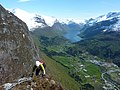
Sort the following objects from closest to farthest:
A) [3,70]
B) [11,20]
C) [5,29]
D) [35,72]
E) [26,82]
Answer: [26,82]
[35,72]
[3,70]
[5,29]
[11,20]

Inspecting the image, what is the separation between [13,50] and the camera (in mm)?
161750

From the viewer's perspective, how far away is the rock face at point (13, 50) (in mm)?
151500

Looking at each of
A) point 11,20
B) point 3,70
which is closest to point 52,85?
point 3,70

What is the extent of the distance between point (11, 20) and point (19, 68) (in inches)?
1665

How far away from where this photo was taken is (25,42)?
595 feet

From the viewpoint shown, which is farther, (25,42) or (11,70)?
(25,42)

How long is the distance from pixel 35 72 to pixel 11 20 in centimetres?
15017

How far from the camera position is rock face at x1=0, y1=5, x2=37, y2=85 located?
152 metres

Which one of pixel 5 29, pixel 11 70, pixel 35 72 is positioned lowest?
pixel 11 70

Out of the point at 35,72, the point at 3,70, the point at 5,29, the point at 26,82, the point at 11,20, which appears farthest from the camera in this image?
the point at 11,20

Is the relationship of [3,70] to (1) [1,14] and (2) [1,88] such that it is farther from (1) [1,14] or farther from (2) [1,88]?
(2) [1,88]

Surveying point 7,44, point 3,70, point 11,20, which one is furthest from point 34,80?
point 11,20

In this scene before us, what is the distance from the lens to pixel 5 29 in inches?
6905

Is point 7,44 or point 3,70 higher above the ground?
point 7,44
